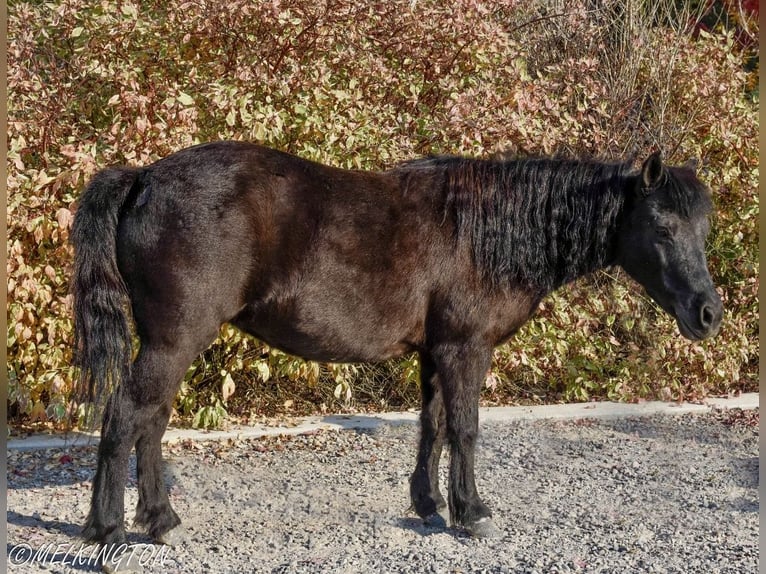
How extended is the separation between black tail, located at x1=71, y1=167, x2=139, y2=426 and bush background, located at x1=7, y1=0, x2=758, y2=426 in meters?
1.42

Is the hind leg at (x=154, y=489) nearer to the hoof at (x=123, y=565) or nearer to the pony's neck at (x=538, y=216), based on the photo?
the hoof at (x=123, y=565)

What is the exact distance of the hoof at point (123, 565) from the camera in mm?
3992

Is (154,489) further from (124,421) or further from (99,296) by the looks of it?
(99,296)

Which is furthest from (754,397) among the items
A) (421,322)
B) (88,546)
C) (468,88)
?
(88,546)

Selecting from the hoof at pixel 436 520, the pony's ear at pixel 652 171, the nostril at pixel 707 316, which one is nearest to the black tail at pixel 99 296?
the hoof at pixel 436 520

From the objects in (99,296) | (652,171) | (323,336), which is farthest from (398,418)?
(99,296)

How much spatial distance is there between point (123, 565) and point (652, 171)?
3.19m

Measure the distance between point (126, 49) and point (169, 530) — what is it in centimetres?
338

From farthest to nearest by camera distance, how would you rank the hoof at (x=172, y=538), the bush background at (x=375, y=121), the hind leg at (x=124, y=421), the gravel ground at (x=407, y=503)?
the bush background at (x=375, y=121)
the hoof at (x=172, y=538)
the gravel ground at (x=407, y=503)
the hind leg at (x=124, y=421)

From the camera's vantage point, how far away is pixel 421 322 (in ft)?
14.7

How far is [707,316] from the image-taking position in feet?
13.9

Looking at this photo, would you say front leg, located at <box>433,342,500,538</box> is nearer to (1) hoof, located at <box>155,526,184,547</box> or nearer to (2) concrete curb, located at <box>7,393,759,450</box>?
(1) hoof, located at <box>155,526,184,547</box>

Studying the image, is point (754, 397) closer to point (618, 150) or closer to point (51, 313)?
point (618, 150)

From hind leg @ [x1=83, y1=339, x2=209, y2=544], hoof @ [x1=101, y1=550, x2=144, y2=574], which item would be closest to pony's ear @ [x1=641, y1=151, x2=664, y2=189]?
hind leg @ [x1=83, y1=339, x2=209, y2=544]
